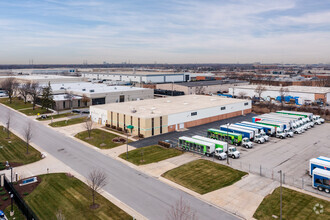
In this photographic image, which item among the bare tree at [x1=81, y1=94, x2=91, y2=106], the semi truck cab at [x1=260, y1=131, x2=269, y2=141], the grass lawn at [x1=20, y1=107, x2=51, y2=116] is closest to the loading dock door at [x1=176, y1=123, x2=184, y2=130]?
the semi truck cab at [x1=260, y1=131, x2=269, y2=141]

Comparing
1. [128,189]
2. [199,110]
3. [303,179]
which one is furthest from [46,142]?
[303,179]

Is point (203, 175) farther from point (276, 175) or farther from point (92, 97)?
point (92, 97)

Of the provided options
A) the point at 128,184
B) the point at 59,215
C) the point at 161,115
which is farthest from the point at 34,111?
the point at 59,215

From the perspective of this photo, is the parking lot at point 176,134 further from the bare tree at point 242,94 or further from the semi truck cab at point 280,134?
the bare tree at point 242,94

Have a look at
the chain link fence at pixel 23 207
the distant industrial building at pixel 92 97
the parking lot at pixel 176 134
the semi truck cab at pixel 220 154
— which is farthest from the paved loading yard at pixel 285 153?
the distant industrial building at pixel 92 97

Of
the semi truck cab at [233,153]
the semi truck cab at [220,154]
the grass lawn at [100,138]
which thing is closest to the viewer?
the semi truck cab at [220,154]

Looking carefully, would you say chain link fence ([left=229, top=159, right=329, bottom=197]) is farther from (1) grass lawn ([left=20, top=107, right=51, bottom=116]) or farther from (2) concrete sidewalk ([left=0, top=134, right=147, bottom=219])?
(1) grass lawn ([left=20, top=107, right=51, bottom=116])

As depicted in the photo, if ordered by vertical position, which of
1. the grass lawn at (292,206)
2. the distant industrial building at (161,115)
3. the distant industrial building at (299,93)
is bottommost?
the grass lawn at (292,206)
